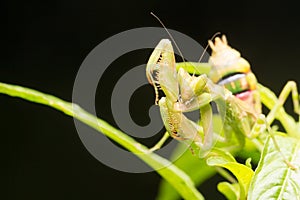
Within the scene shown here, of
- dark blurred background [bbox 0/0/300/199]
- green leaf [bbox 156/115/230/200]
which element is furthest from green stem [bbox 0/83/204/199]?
dark blurred background [bbox 0/0/300/199]

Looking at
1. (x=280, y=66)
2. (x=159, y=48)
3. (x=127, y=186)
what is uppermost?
(x=159, y=48)

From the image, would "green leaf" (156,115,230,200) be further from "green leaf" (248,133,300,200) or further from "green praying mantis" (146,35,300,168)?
"green leaf" (248,133,300,200)

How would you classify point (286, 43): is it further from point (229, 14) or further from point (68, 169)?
point (68, 169)

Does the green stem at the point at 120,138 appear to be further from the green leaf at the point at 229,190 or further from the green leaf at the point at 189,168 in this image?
the green leaf at the point at 189,168

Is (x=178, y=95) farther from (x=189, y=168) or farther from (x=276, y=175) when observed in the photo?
(x=189, y=168)

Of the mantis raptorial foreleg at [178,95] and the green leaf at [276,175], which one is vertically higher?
the mantis raptorial foreleg at [178,95]

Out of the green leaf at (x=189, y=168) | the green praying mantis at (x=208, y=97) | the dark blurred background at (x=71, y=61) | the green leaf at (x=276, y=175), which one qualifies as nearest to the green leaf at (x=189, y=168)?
the green leaf at (x=189, y=168)

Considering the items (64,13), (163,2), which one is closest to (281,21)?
(163,2)
